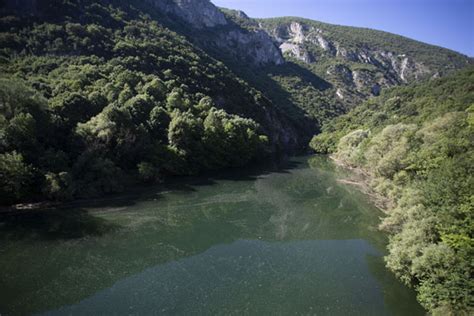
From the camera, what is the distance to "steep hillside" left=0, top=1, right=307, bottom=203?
156 feet

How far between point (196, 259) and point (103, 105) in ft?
150

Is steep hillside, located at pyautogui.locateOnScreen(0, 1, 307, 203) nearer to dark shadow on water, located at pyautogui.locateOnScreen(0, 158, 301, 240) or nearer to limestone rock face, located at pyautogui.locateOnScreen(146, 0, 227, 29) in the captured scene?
dark shadow on water, located at pyautogui.locateOnScreen(0, 158, 301, 240)

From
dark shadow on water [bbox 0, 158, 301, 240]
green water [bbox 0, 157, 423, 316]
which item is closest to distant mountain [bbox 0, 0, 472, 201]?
dark shadow on water [bbox 0, 158, 301, 240]

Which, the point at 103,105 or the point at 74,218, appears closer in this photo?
the point at 74,218

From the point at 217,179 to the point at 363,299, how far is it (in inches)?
1781

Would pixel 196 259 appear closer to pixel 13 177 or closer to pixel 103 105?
pixel 13 177

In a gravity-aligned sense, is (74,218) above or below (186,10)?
below

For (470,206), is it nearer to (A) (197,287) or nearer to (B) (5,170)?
(A) (197,287)

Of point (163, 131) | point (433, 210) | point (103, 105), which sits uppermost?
point (103, 105)

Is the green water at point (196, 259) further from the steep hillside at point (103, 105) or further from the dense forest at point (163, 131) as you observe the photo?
the steep hillside at point (103, 105)

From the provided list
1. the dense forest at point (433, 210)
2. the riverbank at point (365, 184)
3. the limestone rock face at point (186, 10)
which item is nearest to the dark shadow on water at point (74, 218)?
the dense forest at point (433, 210)

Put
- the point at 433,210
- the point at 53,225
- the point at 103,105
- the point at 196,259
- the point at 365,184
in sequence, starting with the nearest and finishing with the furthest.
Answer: the point at 433,210 < the point at 196,259 < the point at 53,225 < the point at 103,105 < the point at 365,184

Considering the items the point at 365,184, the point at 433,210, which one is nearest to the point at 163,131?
the point at 365,184

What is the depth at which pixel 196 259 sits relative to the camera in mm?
33438
